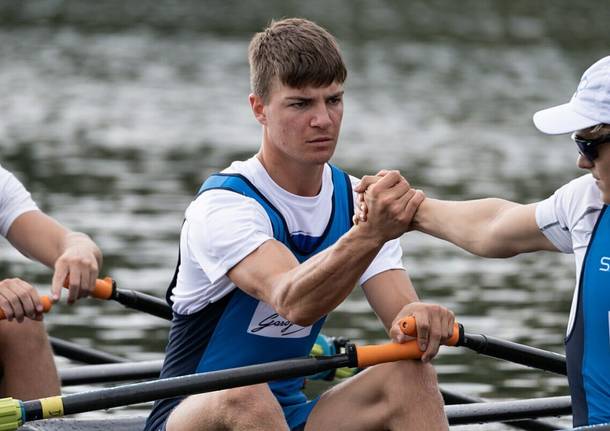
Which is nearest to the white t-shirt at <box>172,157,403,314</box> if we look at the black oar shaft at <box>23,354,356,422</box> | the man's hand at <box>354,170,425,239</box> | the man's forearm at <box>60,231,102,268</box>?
the man's hand at <box>354,170,425,239</box>

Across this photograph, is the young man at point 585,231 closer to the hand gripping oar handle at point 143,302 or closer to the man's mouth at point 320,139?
the man's mouth at point 320,139

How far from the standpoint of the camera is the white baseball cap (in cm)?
451

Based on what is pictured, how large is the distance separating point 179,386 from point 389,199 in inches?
37.8

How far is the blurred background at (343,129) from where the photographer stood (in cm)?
1120

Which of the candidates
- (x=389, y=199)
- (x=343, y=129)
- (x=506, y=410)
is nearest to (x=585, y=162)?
(x=389, y=199)

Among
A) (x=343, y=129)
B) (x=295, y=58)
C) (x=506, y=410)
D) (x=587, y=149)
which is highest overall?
(x=343, y=129)

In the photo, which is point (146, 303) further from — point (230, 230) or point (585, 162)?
point (585, 162)

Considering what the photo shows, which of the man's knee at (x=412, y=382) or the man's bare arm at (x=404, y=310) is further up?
the man's bare arm at (x=404, y=310)

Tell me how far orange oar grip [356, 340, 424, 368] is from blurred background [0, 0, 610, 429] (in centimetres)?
228

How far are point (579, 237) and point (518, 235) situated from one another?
267mm

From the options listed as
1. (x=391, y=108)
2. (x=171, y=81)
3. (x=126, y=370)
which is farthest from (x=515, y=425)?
(x=171, y=81)

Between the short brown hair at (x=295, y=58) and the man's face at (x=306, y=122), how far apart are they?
0.12ft

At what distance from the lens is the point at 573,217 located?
4.68 metres

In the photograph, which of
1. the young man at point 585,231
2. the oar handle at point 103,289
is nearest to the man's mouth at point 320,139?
the young man at point 585,231
